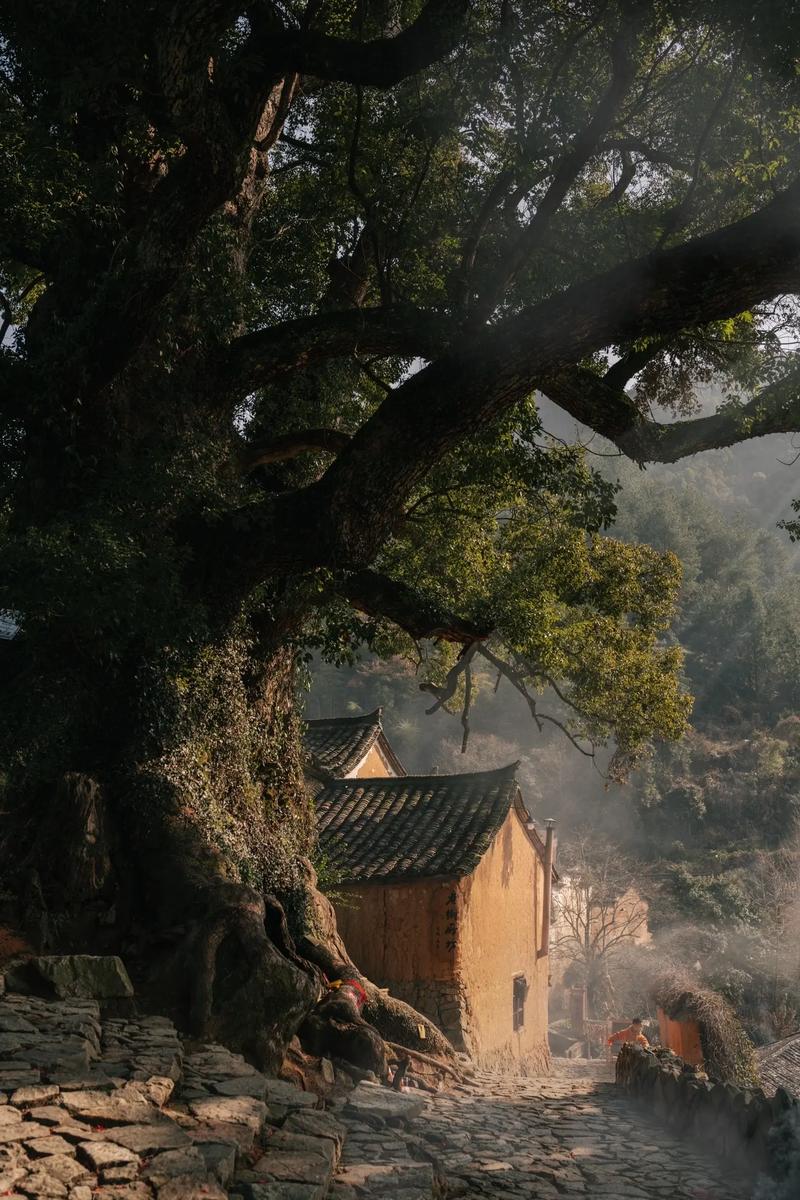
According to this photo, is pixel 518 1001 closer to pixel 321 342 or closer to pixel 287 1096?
pixel 287 1096

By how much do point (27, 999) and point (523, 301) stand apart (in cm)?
897

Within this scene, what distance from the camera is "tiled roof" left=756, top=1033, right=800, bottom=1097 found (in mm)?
18875

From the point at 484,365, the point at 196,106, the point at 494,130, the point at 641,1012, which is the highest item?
the point at 494,130

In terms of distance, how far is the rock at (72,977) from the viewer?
26.1 feet

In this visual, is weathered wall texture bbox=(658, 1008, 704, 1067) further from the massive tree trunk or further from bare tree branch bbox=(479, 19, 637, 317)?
bare tree branch bbox=(479, 19, 637, 317)

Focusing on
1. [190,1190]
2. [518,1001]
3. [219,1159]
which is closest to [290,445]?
[219,1159]

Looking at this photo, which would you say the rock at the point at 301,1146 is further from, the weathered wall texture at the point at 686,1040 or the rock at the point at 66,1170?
the weathered wall texture at the point at 686,1040

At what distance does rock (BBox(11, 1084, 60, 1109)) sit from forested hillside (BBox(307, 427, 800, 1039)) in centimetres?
3246

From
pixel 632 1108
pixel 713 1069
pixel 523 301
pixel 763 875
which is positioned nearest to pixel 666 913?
pixel 763 875

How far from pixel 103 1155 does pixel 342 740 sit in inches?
786

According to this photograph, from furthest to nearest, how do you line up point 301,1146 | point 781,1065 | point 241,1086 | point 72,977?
point 781,1065 → point 72,977 → point 241,1086 → point 301,1146

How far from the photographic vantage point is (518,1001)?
2038cm

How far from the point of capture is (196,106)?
864 centimetres

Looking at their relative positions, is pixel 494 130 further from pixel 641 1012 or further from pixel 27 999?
pixel 641 1012
